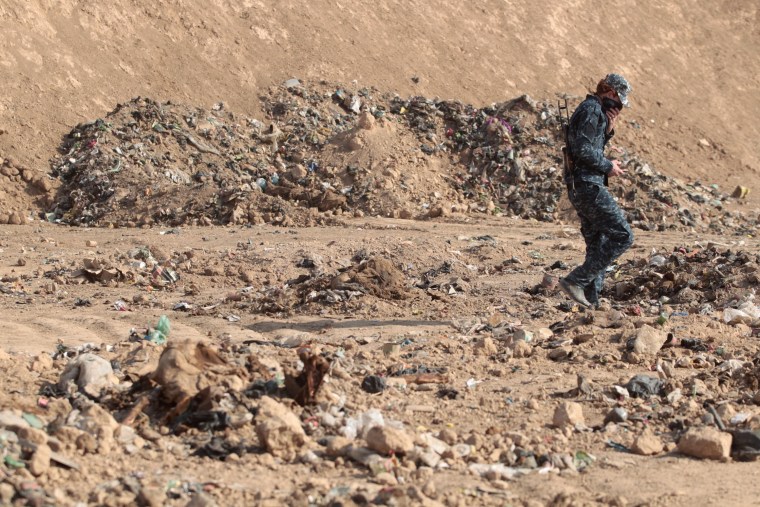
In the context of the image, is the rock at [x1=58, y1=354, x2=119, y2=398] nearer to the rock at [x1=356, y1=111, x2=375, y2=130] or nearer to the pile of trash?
the pile of trash

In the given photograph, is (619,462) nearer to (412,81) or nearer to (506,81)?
(412,81)

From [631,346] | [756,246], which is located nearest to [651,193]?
[756,246]

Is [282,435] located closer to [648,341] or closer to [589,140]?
[648,341]

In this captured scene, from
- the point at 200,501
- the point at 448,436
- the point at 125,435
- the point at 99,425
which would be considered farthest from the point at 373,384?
the point at 200,501

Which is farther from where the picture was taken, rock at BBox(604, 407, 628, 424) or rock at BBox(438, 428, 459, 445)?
rock at BBox(604, 407, 628, 424)

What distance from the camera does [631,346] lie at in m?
6.07

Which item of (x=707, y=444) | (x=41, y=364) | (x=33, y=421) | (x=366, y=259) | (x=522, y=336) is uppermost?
(x=707, y=444)

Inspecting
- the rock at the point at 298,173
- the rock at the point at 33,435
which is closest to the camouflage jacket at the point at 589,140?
the rock at the point at 33,435

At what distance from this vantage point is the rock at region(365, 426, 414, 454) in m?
4.24

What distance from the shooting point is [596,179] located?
6.71 meters

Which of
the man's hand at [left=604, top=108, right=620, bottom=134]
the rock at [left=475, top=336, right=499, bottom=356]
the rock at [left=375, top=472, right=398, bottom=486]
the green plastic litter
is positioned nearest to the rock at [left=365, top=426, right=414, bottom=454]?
the rock at [left=375, top=472, right=398, bottom=486]

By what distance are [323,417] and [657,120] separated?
15.0m

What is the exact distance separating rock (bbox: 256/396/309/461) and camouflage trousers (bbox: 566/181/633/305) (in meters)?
3.04

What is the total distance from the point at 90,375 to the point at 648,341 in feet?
10.6
